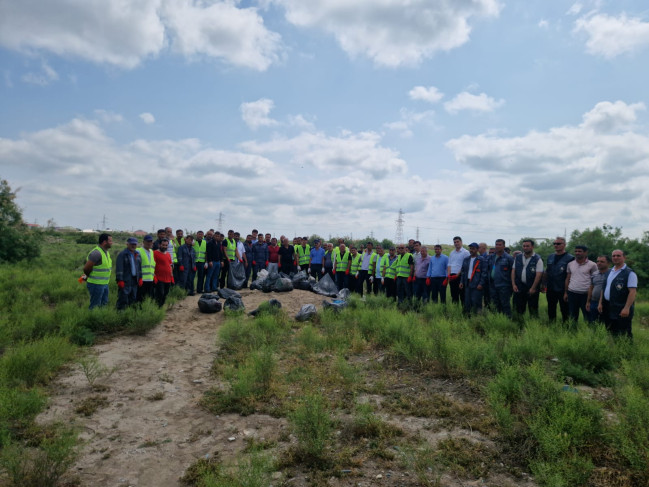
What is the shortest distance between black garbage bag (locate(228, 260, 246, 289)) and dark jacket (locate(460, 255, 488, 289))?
6796 millimetres

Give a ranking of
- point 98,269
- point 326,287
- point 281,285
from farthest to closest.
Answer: point 326,287
point 281,285
point 98,269

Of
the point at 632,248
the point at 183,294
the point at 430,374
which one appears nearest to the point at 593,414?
the point at 430,374

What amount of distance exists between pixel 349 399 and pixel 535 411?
199 cm

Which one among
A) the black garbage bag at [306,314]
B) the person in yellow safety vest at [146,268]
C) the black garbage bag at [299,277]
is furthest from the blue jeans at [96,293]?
the black garbage bag at [299,277]

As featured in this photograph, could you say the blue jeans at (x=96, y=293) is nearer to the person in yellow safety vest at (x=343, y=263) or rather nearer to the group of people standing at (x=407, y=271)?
the group of people standing at (x=407, y=271)

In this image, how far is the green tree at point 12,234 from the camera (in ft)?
51.1

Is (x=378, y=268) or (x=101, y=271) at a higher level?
(x=378, y=268)

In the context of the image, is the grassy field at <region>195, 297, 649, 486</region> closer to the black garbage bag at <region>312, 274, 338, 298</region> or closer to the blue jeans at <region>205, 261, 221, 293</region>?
the blue jeans at <region>205, 261, 221, 293</region>

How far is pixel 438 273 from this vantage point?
9.99 metres

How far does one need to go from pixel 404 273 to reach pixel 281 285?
3.63 metres

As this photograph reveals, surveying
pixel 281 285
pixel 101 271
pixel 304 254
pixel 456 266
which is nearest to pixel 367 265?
pixel 304 254

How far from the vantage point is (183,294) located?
34.1ft

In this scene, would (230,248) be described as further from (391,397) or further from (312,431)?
(312,431)

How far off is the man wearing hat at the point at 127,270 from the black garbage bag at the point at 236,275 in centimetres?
400
